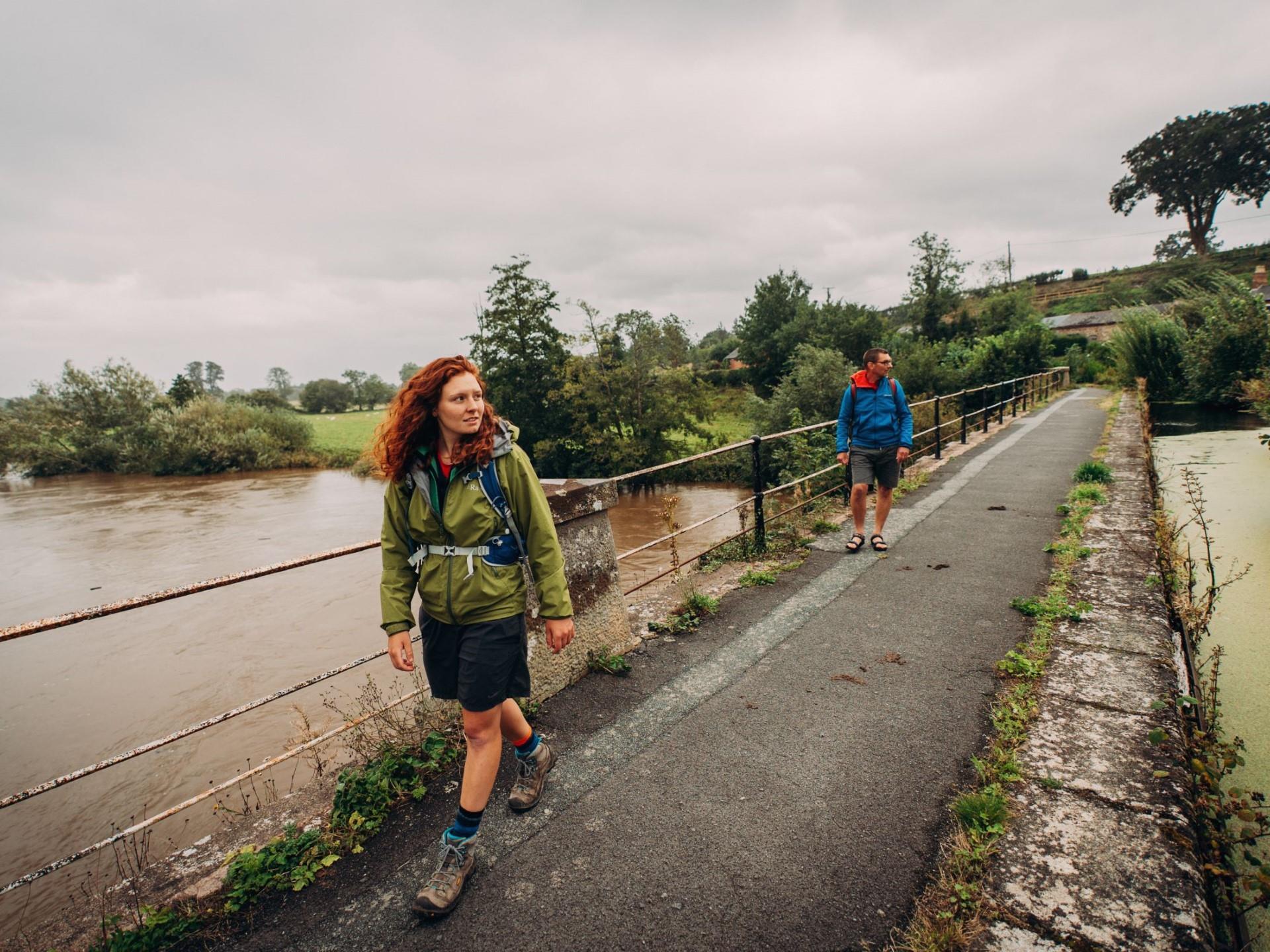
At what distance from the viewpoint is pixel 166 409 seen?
3950 centimetres

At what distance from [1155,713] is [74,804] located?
354 inches

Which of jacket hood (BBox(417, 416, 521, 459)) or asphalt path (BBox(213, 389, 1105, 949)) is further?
jacket hood (BBox(417, 416, 521, 459))

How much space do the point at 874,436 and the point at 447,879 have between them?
4621mm

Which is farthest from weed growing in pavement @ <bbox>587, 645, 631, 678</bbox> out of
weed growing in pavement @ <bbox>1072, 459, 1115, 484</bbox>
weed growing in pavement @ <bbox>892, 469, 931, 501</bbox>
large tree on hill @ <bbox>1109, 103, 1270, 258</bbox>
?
large tree on hill @ <bbox>1109, 103, 1270, 258</bbox>

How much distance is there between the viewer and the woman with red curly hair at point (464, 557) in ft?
6.82

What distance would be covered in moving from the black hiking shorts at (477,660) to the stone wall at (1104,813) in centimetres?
167

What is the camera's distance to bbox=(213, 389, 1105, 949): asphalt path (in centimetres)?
189

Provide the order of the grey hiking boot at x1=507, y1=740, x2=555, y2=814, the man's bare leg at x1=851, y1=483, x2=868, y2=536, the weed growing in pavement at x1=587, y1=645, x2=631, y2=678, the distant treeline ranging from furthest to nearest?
the distant treeline → the man's bare leg at x1=851, y1=483, x2=868, y2=536 → the weed growing in pavement at x1=587, y1=645, x2=631, y2=678 → the grey hiking boot at x1=507, y1=740, x2=555, y2=814

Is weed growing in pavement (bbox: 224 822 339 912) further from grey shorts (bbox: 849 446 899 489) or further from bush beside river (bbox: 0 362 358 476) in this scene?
bush beside river (bbox: 0 362 358 476)

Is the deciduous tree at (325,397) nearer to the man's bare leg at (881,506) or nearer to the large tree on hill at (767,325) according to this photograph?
the large tree on hill at (767,325)

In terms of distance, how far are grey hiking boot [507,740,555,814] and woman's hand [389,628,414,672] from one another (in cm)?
67

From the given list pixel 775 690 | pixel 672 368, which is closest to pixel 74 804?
pixel 775 690

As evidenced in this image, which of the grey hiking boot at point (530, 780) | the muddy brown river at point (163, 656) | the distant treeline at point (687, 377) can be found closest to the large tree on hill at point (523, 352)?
the distant treeline at point (687, 377)

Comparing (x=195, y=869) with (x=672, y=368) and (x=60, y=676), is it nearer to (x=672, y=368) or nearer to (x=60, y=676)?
(x=60, y=676)
